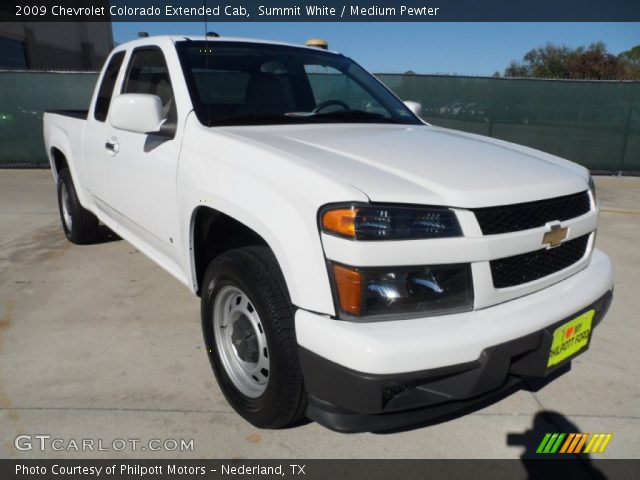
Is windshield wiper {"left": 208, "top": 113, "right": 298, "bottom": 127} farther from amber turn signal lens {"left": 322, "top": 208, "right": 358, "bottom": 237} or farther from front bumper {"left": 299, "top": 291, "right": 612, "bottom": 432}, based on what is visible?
front bumper {"left": 299, "top": 291, "right": 612, "bottom": 432}

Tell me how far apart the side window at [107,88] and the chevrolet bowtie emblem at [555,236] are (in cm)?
330

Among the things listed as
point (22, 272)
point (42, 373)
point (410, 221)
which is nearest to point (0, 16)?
point (22, 272)

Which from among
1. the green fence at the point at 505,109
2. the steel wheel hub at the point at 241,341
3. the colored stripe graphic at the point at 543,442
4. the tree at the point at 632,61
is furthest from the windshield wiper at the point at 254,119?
the tree at the point at 632,61

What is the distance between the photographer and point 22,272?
4.27 meters

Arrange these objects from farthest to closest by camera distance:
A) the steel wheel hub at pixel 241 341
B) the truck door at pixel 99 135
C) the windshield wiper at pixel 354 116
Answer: the truck door at pixel 99 135, the windshield wiper at pixel 354 116, the steel wheel hub at pixel 241 341

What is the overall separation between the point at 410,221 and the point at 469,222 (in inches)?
9.1

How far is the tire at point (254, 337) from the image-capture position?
1949 mm

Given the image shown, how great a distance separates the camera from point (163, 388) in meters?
2.65

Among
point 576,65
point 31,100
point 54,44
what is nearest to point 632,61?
point 576,65

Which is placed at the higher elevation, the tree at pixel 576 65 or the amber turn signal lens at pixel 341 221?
the tree at pixel 576 65

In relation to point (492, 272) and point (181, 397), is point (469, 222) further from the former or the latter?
point (181, 397)

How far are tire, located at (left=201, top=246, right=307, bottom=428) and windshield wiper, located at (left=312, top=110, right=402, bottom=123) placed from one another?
120 centimetres

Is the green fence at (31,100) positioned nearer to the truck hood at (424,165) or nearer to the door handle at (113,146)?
the door handle at (113,146)

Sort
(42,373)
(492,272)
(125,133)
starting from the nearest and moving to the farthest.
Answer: (492,272)
(42,373)
(125,133)
